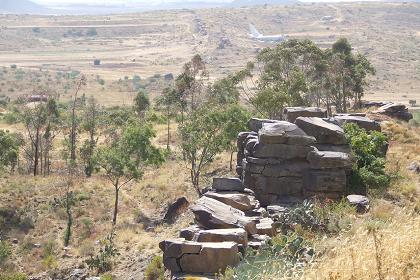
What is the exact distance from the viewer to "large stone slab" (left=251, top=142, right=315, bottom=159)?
19516mm

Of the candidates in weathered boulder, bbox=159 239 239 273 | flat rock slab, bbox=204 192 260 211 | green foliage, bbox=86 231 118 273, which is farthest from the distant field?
weathered boulder, bbox=159 239 239 273

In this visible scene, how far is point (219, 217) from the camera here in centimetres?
1576

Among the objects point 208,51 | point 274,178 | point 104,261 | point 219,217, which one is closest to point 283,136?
point 274,178

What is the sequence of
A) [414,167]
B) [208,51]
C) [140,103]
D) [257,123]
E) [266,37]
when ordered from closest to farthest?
[257,123] < [414,167] < [140,103] < [208,51] < [266,37]

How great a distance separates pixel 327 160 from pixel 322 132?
1.73 meters

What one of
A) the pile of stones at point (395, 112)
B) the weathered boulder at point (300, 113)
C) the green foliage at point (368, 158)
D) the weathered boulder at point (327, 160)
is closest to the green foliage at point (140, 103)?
the pile of stones at point (395, 112)

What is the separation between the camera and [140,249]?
2219 centimetres

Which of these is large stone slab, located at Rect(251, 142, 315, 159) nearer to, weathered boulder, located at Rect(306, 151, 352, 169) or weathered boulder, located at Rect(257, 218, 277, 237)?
Answer: weathered boulder, located at Rect(306, 151, 352, 169)

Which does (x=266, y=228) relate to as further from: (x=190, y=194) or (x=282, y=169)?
(x=190, y=194)

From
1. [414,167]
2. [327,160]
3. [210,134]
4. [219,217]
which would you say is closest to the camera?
[219,217]

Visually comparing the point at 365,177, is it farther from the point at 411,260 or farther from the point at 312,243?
the point at 411,260

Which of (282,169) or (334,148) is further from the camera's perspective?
(334,148)

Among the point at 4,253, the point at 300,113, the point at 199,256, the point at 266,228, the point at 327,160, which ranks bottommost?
the point at 4,253

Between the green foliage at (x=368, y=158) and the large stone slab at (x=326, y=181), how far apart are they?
3.62ft
